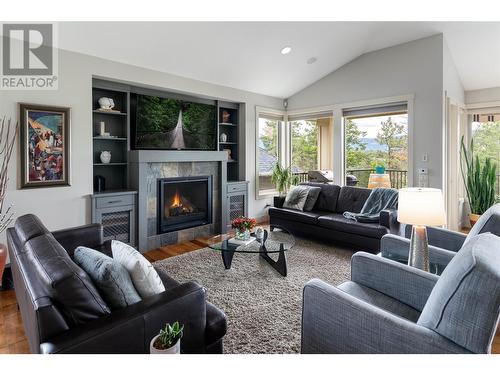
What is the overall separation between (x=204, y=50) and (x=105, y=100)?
1.46 metres

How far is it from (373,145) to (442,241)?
126 inches

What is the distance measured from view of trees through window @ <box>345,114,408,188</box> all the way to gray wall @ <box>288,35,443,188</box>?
553mm

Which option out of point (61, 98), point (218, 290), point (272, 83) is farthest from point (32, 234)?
point (272, 83)

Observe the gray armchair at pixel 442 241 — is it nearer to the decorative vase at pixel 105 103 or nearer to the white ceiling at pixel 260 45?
the white ceiling at pixel 260 45

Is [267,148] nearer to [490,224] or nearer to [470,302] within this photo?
[490,224]

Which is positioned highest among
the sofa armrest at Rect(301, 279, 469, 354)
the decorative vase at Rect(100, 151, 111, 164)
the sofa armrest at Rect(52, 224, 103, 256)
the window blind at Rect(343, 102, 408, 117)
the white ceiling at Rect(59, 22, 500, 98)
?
the white ceiling at Rect(59, 22, 500, 98)

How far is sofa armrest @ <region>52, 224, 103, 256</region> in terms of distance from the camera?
2518mm

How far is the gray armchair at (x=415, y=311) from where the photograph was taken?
1.09 metres

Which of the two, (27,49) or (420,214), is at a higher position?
(27,49)

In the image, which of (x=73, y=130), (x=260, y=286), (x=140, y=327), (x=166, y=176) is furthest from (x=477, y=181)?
(x=73, y=130)

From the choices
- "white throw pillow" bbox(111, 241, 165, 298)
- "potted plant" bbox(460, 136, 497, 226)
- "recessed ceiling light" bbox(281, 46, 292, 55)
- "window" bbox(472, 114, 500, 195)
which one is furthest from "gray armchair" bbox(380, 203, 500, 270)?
"window" bbox(472, 114, 500, 195)

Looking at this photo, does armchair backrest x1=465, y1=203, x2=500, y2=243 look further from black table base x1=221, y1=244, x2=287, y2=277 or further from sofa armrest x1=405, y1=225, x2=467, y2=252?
black table base x1=221, y1=244, x2=287, y2=277

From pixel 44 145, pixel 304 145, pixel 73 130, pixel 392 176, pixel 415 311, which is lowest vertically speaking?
pixel 415 311

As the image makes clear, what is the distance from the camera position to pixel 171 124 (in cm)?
464
